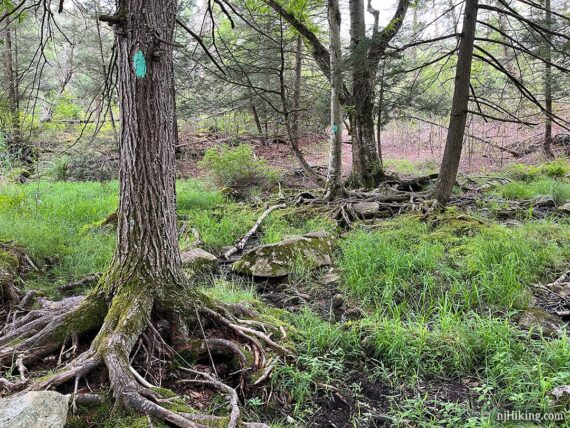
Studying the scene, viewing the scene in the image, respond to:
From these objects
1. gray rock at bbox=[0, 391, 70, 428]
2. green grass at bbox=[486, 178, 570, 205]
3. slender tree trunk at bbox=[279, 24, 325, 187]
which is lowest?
gray rock at bbox=[0, 391, 70, 428]

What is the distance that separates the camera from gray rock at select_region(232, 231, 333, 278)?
4859 millimetres

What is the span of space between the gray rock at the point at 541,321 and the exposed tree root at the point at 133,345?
6.80ft

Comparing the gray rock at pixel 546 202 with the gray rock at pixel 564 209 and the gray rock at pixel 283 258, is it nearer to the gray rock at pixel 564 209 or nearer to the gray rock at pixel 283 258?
the gray rock at pixel 564 209

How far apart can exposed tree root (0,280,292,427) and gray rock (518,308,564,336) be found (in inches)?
81.6

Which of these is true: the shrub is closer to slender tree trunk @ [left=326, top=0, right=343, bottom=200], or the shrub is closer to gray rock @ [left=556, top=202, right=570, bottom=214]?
slender tree trunk @ [left=326, top=0, right=343, bottom=200]

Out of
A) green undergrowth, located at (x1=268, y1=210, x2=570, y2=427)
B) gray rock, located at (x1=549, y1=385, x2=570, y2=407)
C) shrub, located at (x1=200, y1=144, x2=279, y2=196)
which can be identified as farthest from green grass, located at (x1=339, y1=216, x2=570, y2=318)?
shrub, located at (x1=200, y1=144, x2=279, y2=196)

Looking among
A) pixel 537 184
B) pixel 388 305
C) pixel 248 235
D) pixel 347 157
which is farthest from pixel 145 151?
pixel 347 157

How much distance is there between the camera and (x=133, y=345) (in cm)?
249

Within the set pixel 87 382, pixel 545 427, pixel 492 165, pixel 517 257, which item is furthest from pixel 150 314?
pixel 492 165

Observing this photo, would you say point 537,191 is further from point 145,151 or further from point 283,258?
point 145,151

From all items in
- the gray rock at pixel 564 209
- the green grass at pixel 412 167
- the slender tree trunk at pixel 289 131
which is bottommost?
the gray rock at pixel 564 209

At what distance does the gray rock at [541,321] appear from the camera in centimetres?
319

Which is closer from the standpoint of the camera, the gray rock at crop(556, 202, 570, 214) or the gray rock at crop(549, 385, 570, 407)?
the gray rock at crop(549, 385, 570, 407)

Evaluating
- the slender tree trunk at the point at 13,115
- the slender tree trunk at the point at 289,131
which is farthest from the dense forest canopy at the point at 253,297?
the slender tree trunk at the point at 289,131
